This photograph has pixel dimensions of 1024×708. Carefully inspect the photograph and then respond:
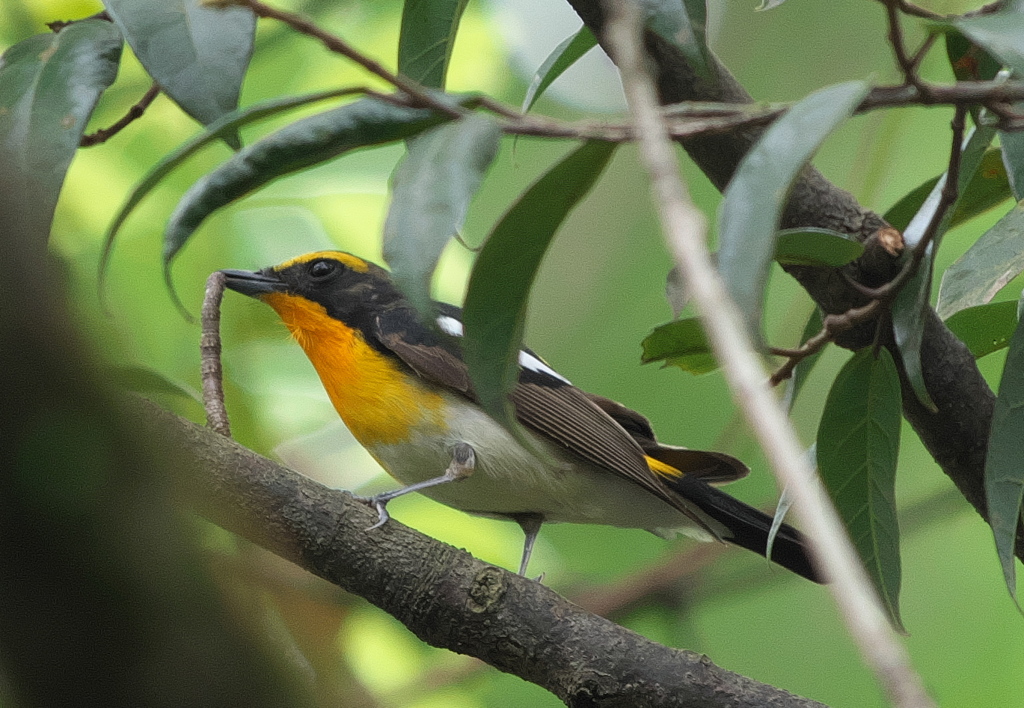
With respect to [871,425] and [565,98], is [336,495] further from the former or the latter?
[565,98]

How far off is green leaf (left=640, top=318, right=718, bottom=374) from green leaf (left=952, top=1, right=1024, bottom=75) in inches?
27.5

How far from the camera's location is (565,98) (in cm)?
483

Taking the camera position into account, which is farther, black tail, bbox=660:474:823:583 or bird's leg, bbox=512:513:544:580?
bird's leg, bbox=512:513:544:580

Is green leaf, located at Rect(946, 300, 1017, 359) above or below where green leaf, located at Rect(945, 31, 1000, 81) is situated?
below

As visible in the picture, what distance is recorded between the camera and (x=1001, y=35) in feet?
3.75

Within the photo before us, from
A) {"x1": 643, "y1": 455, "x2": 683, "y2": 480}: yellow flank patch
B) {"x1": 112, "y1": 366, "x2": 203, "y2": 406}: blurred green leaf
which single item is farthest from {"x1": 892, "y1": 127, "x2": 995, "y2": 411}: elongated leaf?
{"x1": 643, "y1": 455, "x2": 683, "y2": 480}: yellow flank patch

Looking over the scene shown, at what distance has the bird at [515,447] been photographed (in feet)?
8.77

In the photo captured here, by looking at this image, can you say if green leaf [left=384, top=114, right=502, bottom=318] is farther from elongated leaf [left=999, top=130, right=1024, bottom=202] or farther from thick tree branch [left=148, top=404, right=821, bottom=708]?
elongated leaf [left=999, top=130, right=1024, bottom=202]

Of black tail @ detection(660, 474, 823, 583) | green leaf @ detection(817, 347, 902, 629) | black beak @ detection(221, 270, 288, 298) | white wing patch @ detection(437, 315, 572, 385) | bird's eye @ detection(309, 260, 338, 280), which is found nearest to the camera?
green leaf @ detection(817, 347, 902, 629)

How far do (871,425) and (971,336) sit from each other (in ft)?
1.49

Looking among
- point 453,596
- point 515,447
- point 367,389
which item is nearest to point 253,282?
point 367,389

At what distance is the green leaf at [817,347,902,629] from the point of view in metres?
1.68

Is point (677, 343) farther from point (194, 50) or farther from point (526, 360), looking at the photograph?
point (526, 360)

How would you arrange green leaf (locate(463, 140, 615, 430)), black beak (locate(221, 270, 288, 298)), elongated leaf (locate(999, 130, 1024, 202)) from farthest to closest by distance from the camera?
black beak (locate(221, 270, 288, 298)) < elongated leaf (locate(999, 130, 1024, 202)) < green leaf (locate(463, 140, 615, 430))
